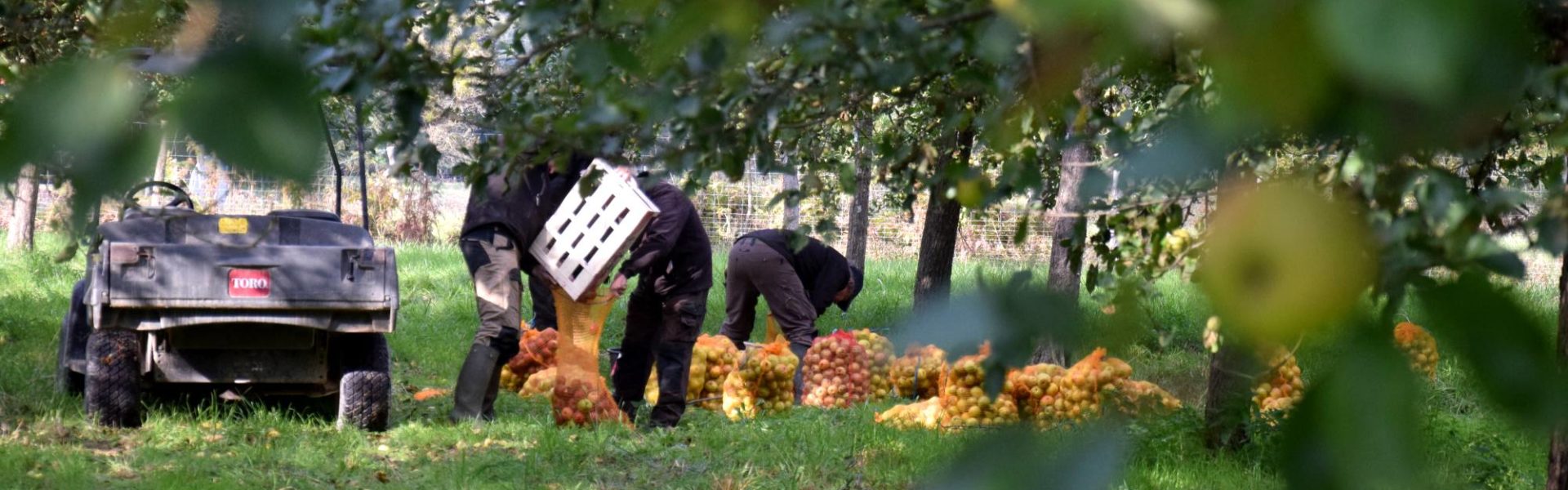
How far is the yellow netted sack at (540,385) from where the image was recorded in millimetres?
7152

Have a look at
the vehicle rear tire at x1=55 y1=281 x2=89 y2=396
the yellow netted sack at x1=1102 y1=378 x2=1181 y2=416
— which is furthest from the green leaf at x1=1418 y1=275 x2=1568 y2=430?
the vehicle rear tire at x1=55 y1=281 x2=89 y2=396

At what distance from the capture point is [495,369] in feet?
20.5

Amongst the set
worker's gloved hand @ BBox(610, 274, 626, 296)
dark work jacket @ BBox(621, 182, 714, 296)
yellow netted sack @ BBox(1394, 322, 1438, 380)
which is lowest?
worker's gloved hand @ BBox(610, 274, 626, 296)

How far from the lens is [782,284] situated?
312 inches

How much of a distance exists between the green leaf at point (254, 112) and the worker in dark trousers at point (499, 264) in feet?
17.8

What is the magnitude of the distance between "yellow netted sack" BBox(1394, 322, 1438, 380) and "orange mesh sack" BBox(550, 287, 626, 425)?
5.96 m

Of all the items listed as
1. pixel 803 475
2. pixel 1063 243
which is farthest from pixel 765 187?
pixel 1063 243

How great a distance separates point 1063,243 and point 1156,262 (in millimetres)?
787

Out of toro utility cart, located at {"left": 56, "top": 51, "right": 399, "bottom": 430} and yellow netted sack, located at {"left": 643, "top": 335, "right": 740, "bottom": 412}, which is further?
yellow netted sack, located at {"left": 643, "top": 335, "right": 740, "bottom": 412}

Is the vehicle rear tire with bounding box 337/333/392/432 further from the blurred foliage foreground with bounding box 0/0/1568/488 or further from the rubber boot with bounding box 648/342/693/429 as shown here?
the blurred foliage foreground with bounding box 0/0/1568/488

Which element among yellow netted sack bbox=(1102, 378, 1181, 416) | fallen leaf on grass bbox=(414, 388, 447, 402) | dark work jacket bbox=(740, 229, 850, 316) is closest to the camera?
yellow netted sack bbox=(1102, 378, 1181, 416)

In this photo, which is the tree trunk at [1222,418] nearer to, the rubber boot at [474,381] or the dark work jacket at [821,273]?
the rubber boot at [474,381]

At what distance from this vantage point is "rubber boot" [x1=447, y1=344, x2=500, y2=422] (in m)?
6.11

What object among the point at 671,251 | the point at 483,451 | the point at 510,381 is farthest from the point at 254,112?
A: the point at 510,381
